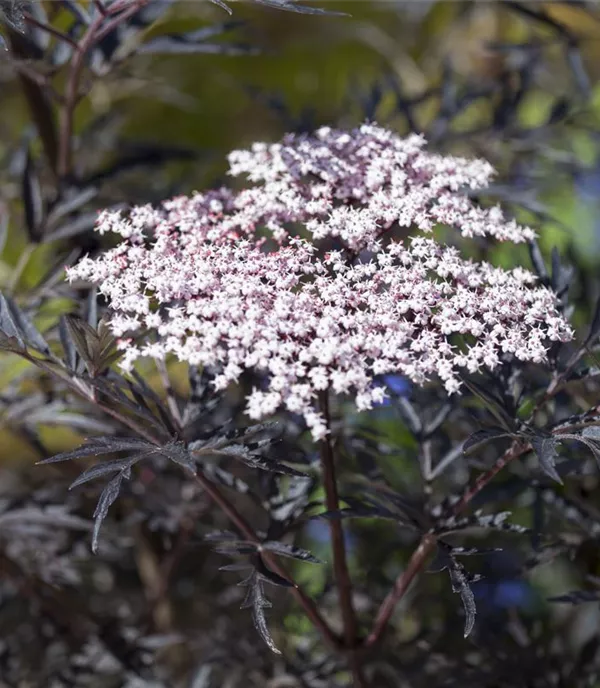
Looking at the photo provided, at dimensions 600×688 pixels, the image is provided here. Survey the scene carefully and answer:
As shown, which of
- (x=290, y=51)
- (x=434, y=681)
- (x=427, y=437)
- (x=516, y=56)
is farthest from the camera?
(x=290, y=51)

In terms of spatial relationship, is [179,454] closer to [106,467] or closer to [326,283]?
[106,467]

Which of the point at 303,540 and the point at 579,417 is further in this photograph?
the point at 303,540

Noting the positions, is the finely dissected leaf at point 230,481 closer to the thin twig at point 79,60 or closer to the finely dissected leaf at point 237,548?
the finely dissected leaf at point 237,548

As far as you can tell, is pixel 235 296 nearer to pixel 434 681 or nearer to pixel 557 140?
pixel 434 681

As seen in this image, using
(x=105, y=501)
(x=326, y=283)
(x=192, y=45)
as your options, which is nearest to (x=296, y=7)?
(x=326, y=283)

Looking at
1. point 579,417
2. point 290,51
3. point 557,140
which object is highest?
point 290,51

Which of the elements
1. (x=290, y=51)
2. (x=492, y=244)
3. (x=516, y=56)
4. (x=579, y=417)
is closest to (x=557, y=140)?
(x=516, y=56)

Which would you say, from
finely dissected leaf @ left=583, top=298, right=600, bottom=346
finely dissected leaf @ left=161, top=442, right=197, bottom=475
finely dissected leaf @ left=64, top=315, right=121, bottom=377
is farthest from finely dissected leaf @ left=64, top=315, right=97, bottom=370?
finely dissected leaf @ left=583, top=298, right=600, bottom=346
